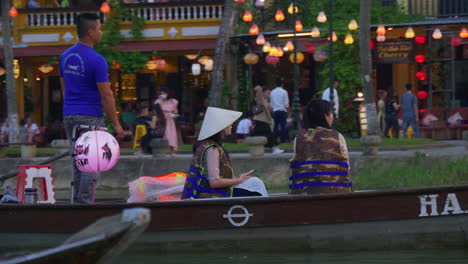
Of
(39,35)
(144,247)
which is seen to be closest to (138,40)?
(39,35)

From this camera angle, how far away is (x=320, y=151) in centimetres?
817

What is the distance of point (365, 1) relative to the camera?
18.9m

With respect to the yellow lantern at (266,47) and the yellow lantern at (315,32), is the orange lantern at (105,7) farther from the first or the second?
the yellow lantern at (315,32)

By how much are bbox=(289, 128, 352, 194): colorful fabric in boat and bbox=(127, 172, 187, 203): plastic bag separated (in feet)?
5.59

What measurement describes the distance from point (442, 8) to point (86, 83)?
62.8 ft

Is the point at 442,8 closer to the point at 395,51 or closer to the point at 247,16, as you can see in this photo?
the point at 395,51

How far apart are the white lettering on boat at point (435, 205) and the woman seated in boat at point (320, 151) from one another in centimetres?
83

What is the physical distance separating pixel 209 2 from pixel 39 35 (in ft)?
16.3

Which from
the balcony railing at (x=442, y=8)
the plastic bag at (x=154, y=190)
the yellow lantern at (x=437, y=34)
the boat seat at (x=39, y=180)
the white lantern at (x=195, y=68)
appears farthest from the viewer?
the balcony railing at (x=442, y=8)

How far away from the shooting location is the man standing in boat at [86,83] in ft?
27.5

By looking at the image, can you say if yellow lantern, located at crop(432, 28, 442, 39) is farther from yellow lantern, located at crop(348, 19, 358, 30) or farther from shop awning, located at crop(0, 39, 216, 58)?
shop awning, located at crop(0, 39, 216, 58)

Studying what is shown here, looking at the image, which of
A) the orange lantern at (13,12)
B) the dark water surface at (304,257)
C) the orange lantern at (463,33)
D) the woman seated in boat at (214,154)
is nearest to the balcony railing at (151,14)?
the orange lantern at (13,12)

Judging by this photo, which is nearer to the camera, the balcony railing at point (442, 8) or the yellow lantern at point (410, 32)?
the yellow lantern at point (410, 32)

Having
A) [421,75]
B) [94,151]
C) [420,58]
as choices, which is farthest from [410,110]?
[94,151]
